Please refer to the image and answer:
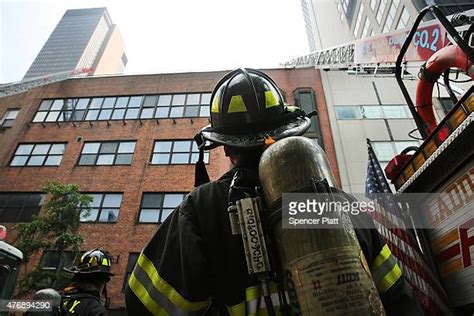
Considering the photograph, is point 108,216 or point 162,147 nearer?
point 108,216

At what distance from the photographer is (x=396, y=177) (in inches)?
106

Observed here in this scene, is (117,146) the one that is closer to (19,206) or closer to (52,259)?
(19,206)

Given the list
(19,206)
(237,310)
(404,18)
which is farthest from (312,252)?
(404,18)

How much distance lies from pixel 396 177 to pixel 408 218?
0.45m

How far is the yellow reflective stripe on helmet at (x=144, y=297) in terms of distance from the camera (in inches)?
43.7

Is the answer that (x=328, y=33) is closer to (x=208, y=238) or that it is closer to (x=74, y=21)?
(x=208, y=238)

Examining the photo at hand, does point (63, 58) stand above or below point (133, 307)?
above

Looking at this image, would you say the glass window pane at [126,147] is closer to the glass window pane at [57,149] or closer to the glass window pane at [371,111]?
the glass window pane at [57,149]

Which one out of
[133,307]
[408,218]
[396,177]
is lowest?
[133,307]

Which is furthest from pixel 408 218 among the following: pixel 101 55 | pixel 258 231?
pixel 101 55

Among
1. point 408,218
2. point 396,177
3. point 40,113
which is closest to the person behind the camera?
point 408,218

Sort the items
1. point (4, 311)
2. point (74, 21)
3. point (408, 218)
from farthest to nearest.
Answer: point (74, 21), point (4, 311), point (408, 218)

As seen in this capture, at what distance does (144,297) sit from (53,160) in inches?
669

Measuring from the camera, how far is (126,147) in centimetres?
1534
